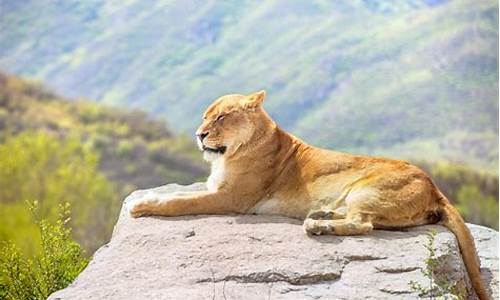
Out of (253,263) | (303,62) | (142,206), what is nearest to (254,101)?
(142,206)

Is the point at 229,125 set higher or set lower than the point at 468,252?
higher

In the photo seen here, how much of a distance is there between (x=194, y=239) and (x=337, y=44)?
448 cm

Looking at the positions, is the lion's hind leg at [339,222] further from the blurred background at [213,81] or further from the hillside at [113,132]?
the hillside at [113,132]

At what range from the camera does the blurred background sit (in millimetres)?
7879

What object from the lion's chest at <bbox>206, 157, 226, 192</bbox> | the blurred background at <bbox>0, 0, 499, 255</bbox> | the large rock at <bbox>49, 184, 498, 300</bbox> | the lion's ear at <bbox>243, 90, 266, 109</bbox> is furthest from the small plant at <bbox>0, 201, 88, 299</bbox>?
the blurred background at <bbox>0, 0, 499, 255</bbox>

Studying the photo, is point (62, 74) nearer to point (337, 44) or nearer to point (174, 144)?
point (174, 144)

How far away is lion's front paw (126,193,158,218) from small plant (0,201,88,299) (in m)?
0.30

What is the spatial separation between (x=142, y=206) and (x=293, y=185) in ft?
2.13

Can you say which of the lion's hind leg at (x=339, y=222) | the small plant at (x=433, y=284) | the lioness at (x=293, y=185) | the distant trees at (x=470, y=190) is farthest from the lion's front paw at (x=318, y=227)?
the distant trees at (x=470, y=190)

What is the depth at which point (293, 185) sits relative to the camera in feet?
13.9

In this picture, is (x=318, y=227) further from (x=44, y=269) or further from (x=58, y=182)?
(x=58, y=182)

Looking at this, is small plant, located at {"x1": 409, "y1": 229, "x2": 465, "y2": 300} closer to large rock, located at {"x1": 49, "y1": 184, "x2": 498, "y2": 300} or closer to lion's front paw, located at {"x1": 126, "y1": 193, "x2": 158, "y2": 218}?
large rock, located at {"x1": 49, "y1": 184, "x2": 498, "y2": 300}

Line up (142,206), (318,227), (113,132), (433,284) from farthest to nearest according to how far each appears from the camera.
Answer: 1. (113,132)
2. (142,206)
3. (318,227)
4. (433,284)

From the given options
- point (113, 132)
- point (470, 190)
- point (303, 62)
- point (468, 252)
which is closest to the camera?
point (468, 252)
